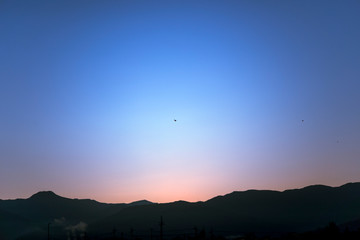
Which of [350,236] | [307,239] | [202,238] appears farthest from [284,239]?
[202,238]

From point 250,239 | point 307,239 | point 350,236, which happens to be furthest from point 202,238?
point 350,236

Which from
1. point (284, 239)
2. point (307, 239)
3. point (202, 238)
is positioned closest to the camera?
point (307, 239)

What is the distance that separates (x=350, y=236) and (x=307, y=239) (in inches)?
737

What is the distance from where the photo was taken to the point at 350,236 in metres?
160

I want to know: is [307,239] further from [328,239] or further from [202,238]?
[202,238]

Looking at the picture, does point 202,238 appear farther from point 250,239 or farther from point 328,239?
point 328,239

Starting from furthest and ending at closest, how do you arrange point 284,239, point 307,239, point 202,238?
point 202,238, point 284,239, point 307,239

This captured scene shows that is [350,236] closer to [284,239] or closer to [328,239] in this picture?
[328,239]

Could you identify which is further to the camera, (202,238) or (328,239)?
(202,238)

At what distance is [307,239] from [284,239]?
41.0ft

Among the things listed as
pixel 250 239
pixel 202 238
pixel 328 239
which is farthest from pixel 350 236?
pixel 202 238

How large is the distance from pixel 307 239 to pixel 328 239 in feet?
31.7

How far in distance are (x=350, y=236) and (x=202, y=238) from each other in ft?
194

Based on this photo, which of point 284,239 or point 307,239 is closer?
point 307,239
